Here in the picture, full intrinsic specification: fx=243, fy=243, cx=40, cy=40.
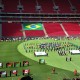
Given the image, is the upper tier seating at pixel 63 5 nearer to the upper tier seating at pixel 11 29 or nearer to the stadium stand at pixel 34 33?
the stadium stand at pixel 34 33

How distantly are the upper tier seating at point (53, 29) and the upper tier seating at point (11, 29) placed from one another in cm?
1104

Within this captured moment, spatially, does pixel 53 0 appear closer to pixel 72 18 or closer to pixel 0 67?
pixel 72 18

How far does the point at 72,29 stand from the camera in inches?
3925

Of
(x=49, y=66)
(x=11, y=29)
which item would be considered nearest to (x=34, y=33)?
(x=11, y=29)

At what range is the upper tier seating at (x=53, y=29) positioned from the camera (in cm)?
9556

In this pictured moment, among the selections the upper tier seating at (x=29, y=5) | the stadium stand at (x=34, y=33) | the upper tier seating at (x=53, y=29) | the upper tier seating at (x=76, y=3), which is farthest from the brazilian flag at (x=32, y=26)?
the upper tier seating at (x=76, y=3)

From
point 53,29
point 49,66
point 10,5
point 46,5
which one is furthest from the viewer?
point 46,5

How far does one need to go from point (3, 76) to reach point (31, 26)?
6589 cm

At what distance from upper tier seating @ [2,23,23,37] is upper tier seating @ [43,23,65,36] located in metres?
11.0

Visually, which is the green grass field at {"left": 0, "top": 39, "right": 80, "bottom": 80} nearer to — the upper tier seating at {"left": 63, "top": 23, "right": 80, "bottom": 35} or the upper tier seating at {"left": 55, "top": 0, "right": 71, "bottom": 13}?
the upper tier seating at {"left": 63, "top": 23, "right": 80, "bottom": 35}

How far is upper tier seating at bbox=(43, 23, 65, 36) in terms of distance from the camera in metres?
95.6

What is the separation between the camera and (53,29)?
98.3m

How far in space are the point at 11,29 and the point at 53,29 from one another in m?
16.8

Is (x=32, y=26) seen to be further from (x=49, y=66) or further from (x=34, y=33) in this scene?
(x=49, y=66)
